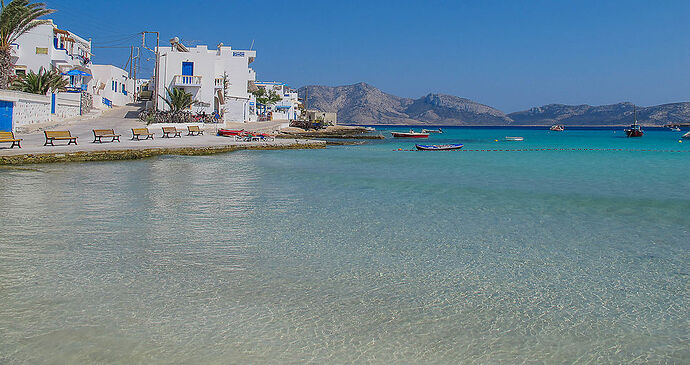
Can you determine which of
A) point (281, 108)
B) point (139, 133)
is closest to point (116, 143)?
point (139, 133)

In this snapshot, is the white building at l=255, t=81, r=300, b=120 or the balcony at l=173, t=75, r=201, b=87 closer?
the balcony at l=173, t=75, r=201, b=87

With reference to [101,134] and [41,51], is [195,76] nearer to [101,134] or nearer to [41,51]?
[41,51]

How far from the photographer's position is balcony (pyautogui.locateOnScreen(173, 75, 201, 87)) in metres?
51.6

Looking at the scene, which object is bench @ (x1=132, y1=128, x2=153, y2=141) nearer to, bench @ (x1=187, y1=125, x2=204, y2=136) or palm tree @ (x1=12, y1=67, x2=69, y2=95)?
bench @ (x1=187, y1=125, x2=204, y2=136)

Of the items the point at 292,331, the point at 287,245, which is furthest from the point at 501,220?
the point at 292,331

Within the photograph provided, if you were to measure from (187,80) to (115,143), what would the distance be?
26478mm

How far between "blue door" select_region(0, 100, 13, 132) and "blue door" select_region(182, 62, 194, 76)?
2602 cm

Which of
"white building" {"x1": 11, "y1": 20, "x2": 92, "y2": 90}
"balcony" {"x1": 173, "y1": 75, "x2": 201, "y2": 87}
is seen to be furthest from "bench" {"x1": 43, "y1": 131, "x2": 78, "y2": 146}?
"balcony" {"x1": 173, "y1": 75, "x2": 201, "y2": 87}

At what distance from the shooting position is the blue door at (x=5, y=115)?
26.4 meters

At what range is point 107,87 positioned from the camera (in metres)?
53.6

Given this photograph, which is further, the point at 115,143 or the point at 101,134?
the point at 101,134

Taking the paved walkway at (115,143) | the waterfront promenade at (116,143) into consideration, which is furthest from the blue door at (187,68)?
the waterfront promenade at (116,143)

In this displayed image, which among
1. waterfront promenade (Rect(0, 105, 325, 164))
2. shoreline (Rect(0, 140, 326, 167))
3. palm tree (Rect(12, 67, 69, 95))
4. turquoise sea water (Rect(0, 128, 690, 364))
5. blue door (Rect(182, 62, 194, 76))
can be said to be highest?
blue door (Rect(182, 62, 194, 76))

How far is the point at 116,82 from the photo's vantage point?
57438 millimetres
